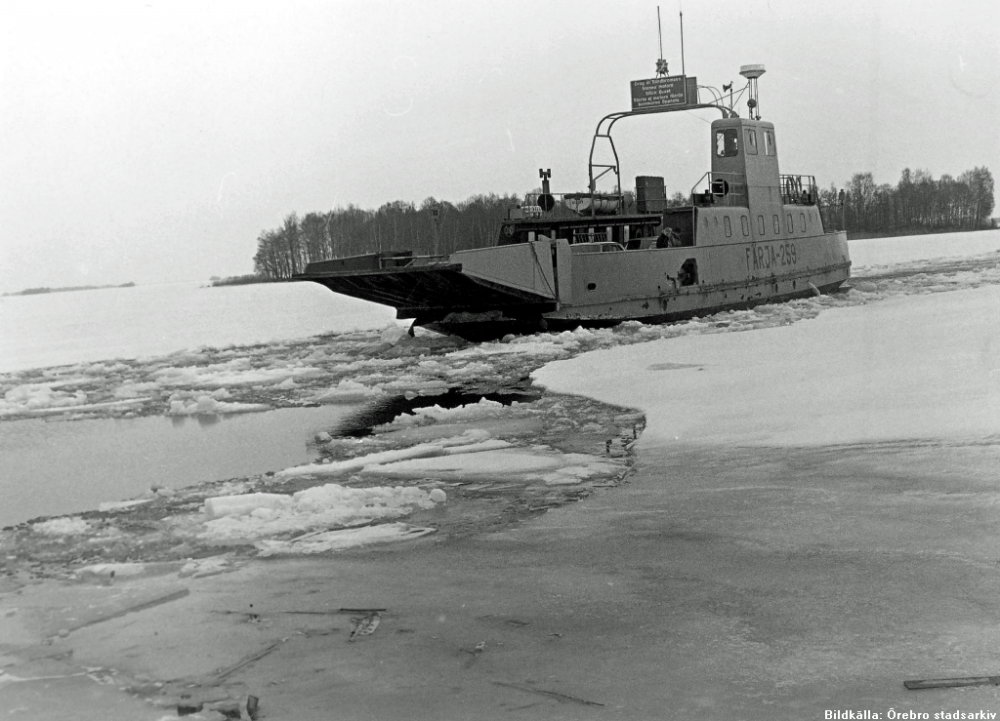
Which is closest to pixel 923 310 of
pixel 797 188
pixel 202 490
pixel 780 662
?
pixel 797 188

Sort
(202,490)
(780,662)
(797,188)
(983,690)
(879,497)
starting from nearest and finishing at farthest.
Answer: (983,690), (780,662), (879,497), (202,490), (797,188)

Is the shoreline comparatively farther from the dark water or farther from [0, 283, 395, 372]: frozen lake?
[0, 283, 395, 372]: frozen lake

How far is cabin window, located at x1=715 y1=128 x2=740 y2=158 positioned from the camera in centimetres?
2420

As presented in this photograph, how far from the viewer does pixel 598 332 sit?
19.0m

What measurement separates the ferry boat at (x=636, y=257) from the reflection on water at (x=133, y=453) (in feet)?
23.6

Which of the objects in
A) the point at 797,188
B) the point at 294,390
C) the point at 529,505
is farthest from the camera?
the point at 797,188

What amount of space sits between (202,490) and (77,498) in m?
1.01

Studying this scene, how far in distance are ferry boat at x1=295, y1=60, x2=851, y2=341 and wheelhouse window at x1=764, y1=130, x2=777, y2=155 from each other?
50 mm

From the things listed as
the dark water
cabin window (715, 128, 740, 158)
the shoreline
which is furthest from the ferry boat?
the shoreline

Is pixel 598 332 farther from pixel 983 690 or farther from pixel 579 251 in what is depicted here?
pixel 983 690

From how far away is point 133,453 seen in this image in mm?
9781

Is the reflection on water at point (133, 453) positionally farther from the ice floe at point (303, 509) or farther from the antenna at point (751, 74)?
the antenna at point (751, 74)

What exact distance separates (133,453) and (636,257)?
42.9ft

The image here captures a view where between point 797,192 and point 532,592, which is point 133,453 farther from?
point 797,192
